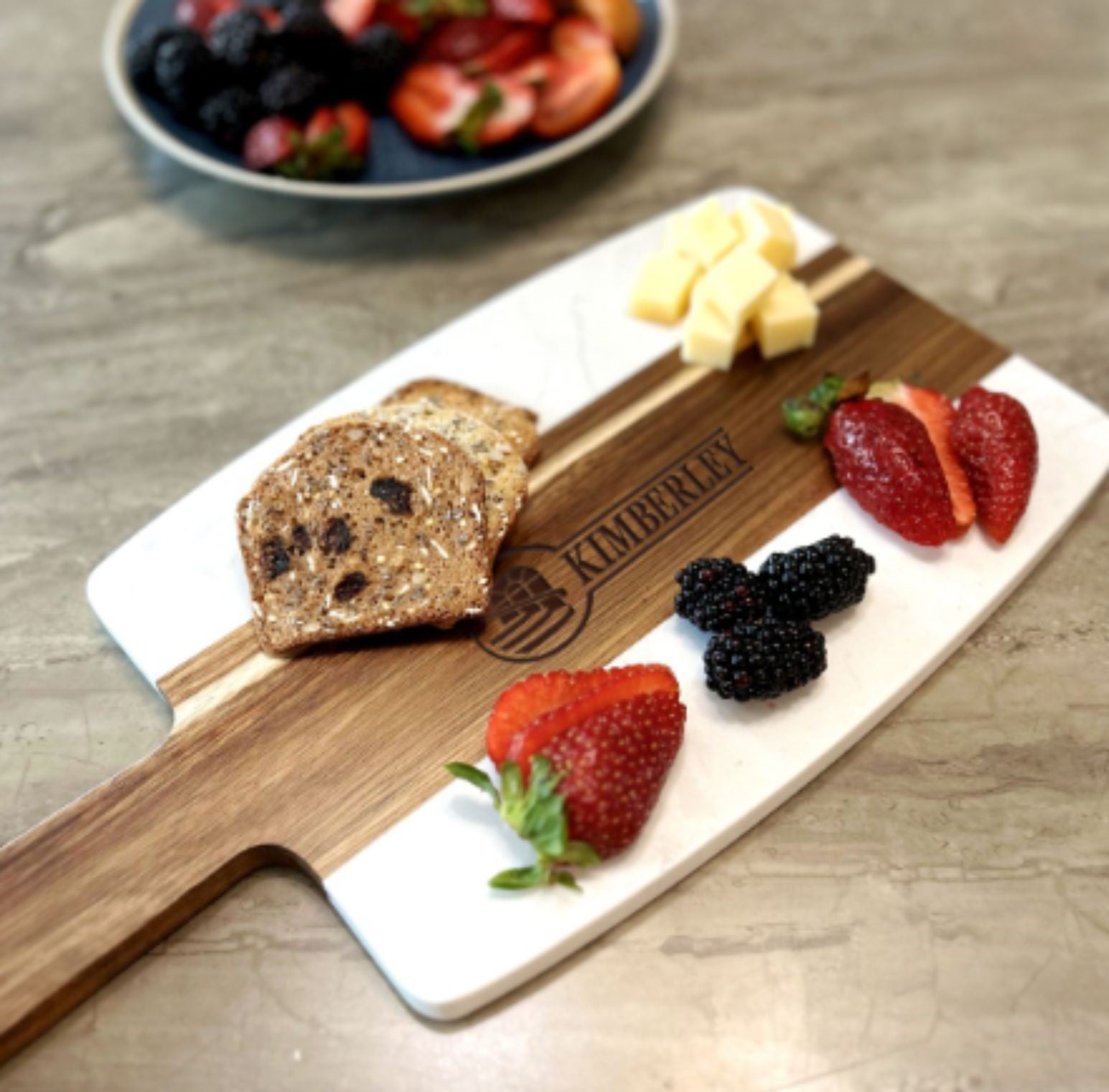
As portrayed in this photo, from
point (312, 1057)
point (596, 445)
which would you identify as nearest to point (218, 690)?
point (312, 1057)

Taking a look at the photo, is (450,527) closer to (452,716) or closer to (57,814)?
(452,716)

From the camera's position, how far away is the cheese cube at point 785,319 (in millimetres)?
2268

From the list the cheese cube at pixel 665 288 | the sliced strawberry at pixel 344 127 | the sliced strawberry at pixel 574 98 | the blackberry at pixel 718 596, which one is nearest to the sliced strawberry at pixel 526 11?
the sliced strawberry at pixel 574 98

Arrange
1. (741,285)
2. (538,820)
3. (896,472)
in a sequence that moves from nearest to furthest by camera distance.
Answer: (538,820) → (896,472) → (741,285)

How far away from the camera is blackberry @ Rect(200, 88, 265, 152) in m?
2.56

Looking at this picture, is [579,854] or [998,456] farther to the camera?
[998,456]

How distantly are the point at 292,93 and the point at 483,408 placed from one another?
92 cm

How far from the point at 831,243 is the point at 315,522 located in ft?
4.18

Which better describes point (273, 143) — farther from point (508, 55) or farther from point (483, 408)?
point (483, 408)

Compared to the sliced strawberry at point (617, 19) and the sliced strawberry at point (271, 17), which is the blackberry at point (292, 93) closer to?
the sliced strawberry at point (271, 17)

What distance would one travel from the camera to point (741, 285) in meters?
2.25

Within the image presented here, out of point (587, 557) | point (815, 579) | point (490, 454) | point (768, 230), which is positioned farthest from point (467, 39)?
point (815, 579)

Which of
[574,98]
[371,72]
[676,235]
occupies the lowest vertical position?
[676,235]

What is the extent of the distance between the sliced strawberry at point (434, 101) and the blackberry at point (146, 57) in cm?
51
